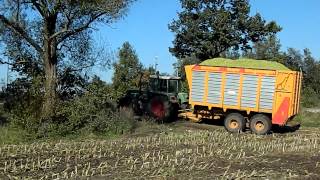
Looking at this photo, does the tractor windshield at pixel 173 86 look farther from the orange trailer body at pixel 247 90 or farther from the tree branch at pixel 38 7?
the tree branch at pixel 38 7

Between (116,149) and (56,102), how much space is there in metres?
5.08

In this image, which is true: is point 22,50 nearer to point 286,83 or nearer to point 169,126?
point 169,126

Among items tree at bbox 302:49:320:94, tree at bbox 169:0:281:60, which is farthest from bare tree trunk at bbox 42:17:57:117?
tree at bbox 302:49:320:94

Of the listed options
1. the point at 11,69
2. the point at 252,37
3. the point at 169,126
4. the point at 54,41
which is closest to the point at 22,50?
the point at 11,69

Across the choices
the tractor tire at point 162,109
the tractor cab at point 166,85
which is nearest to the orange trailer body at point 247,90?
the tractor tire at point 162,109

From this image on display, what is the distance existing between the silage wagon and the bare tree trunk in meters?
5.95

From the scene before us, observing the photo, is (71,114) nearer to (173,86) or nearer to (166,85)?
(166,85)

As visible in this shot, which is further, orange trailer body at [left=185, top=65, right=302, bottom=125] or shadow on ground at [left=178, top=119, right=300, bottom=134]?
shadow on ground at [left=178, top=119, right=300, bottom=134]

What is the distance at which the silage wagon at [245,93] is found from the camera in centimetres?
2184

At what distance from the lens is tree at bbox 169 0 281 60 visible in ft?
146

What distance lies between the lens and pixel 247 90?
73.1 ft

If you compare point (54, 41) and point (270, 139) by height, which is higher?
point (54, 41)

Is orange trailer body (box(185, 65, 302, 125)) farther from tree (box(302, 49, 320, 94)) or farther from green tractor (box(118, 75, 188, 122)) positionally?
tree (box(302, 49, 320, 94))

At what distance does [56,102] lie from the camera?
19.4m
